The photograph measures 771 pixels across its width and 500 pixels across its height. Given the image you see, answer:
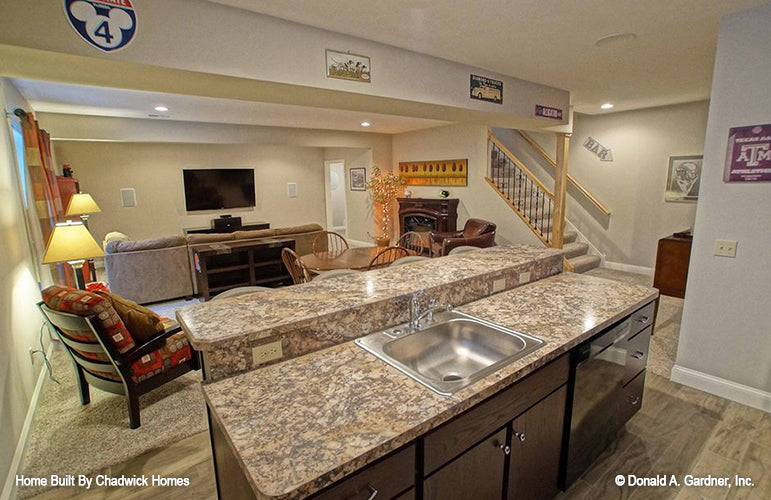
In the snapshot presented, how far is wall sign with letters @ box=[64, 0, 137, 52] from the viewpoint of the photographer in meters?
1.70

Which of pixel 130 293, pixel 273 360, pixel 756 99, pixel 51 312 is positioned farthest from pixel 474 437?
pixel 130 293

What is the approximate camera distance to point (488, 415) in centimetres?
129

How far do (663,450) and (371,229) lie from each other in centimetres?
711

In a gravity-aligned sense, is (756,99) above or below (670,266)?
above

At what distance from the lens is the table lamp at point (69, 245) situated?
9.09 feet

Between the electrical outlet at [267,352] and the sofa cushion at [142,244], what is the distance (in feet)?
13.1

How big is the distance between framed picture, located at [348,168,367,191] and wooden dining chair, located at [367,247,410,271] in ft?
14.8

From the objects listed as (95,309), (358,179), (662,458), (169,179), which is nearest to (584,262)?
(662,458)

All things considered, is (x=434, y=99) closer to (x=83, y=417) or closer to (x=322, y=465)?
(x=322, y=465)

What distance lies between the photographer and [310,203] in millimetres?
9211

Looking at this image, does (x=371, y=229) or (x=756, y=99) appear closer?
(x=756, y=99)

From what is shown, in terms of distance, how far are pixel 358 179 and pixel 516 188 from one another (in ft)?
12.2

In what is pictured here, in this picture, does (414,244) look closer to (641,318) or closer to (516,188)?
(516,188)

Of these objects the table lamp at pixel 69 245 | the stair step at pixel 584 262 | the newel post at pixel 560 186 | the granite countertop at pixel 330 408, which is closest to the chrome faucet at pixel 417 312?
the granite countertop at pixel 330 408
